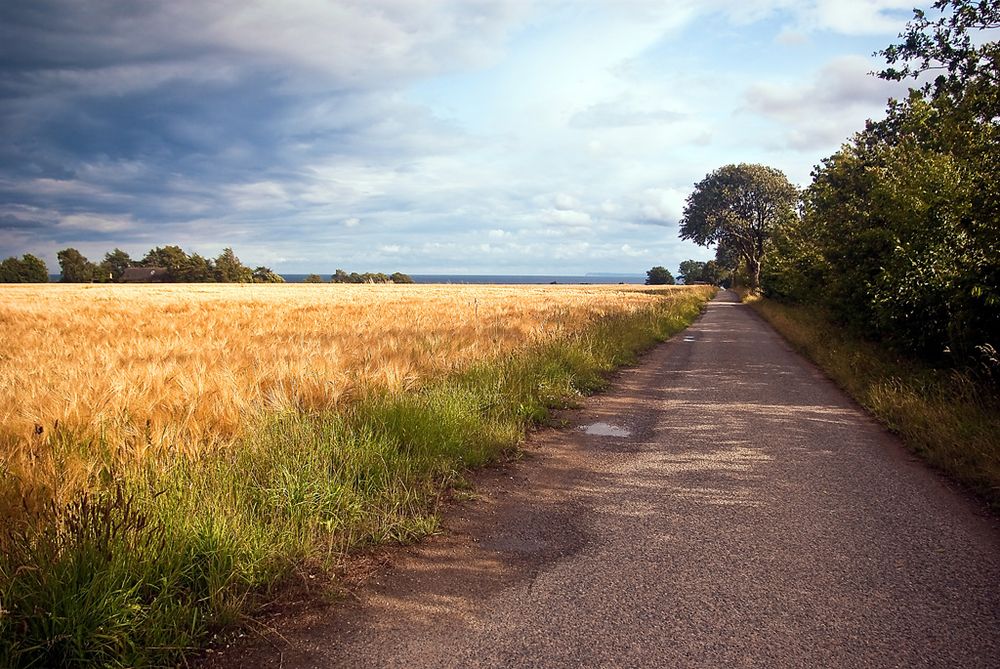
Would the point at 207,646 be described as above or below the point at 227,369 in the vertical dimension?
below

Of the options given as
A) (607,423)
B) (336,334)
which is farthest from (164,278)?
(607,423)

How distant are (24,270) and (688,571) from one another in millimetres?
142565

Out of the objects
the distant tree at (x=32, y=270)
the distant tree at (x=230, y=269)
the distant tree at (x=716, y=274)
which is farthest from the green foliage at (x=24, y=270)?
the distant tree at (x=716, y=274)

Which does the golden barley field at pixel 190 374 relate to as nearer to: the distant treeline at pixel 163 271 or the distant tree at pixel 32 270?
the distant treeline at pixel 163 271

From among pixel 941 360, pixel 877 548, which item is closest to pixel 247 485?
pixel 877 548

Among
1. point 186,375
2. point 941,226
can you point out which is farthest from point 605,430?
point 941,226

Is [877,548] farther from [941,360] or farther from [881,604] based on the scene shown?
[941,360]

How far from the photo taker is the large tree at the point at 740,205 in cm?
5591

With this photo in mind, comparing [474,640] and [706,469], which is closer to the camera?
[474,640]

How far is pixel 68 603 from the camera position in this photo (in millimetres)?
2623

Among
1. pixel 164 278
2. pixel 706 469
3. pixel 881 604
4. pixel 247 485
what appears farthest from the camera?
pixel 164 278

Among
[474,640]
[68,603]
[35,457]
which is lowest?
[474,640]

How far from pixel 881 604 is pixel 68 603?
434 centimetres

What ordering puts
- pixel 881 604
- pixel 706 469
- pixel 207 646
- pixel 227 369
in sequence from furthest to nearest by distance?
pixel 227 369, pixel 706 469, pixel 881 604, pixel 207 646
